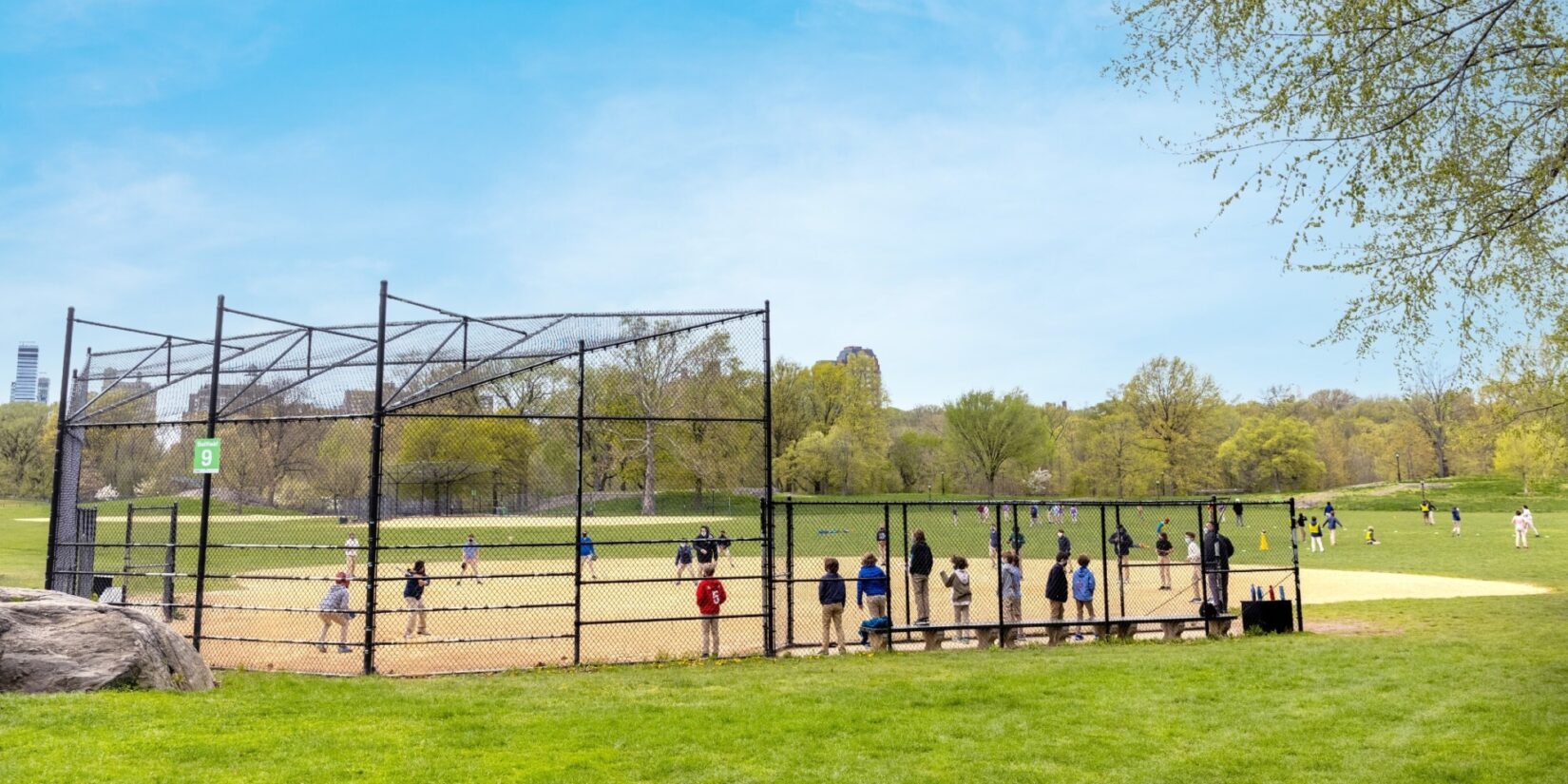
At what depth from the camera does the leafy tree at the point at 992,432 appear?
267 feet

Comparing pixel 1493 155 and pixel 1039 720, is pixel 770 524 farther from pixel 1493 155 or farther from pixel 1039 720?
pixel 1493 155

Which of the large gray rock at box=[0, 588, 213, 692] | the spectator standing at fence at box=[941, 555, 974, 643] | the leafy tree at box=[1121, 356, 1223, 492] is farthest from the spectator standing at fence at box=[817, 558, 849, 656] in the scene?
the leafy tree at box=[1121, 356, 1223, 492]

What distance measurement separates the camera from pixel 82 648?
32.0 feet

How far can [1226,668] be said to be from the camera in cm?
1191

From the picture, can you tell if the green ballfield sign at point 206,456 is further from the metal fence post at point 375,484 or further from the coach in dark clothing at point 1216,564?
the coach in dark clothing at point 1216,564

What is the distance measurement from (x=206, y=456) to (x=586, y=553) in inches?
437

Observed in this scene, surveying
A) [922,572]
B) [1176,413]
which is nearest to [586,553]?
[922,572]

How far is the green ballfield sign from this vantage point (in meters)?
13.1

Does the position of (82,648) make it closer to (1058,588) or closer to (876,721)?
(876,721)

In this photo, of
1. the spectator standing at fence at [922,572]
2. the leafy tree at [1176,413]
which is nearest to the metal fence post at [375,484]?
the spectator standing at fence at [922,572]

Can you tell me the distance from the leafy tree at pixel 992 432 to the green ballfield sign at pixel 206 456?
237 ft

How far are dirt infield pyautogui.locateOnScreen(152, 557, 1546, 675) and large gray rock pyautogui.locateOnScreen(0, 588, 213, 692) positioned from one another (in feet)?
4.38

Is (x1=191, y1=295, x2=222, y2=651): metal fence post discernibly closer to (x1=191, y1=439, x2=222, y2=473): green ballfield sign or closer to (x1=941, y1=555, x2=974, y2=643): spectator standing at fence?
(x1=191, y1=439, x2=222, y2=473): green ballfield sign

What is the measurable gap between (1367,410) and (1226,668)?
130m
